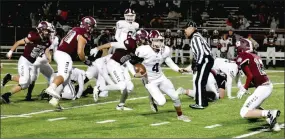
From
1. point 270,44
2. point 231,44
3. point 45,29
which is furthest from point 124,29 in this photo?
point 270,44

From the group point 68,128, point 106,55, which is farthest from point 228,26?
point 68,128

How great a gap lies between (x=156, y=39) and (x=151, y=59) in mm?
390

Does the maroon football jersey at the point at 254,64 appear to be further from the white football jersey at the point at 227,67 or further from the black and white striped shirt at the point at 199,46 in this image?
the white football jersey at the point at 227,67

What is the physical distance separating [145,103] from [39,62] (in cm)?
245

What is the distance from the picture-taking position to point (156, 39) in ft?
39.1

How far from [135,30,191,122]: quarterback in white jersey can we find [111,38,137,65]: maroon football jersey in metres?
0.83

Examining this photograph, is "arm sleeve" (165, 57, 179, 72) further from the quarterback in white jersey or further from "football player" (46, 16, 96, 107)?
"football player" (46, 16, 96, 107)

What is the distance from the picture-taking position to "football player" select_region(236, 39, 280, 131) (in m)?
10.8

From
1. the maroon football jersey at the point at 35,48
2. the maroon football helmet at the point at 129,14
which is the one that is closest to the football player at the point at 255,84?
the maroon football helmet at the point at 129,14

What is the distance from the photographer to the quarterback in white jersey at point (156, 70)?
11.9 metres

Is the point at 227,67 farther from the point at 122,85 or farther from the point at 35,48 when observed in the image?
the point at 35,48

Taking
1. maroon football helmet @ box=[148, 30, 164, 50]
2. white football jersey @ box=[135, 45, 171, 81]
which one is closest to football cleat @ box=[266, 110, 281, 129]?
white football jersey @ box=[135, 45, 171, 81]

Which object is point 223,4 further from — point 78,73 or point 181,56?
point 78,73

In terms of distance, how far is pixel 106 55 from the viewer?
16125 mm
